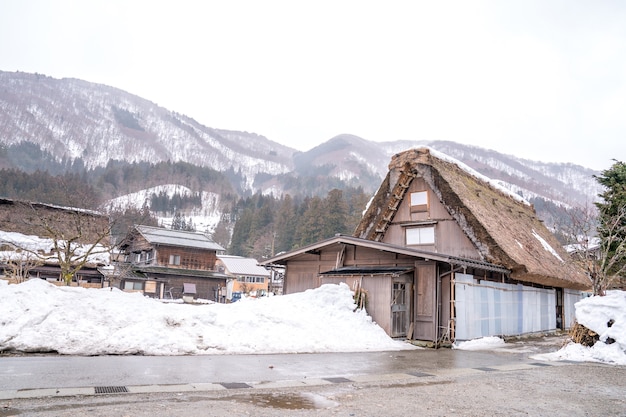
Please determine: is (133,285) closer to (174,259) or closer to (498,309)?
(174,259)

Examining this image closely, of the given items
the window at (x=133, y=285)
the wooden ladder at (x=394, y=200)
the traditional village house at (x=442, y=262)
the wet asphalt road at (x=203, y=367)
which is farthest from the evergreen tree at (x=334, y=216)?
the wet asphalt road at (x=203, y=367)

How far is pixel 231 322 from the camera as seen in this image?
36.9ft

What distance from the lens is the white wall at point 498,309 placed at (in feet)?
49.1

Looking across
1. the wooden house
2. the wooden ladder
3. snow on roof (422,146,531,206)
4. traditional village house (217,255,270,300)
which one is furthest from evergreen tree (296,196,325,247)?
the wooden ladder

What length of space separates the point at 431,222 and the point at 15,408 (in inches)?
643

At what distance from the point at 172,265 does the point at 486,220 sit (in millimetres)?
33668

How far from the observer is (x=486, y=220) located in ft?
56.9

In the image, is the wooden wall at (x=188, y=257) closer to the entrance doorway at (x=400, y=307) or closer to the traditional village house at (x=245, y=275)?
the traditional village house at (x=245, y=275)

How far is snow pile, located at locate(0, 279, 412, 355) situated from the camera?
8.77 metres

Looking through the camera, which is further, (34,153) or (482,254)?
(34,153)

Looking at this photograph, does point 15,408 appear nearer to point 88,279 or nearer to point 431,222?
point 431,222

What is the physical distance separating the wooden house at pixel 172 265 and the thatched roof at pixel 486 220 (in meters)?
27.0

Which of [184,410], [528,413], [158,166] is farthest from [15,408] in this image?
[158,166]

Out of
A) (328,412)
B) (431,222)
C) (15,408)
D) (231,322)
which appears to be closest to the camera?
(15,408)
